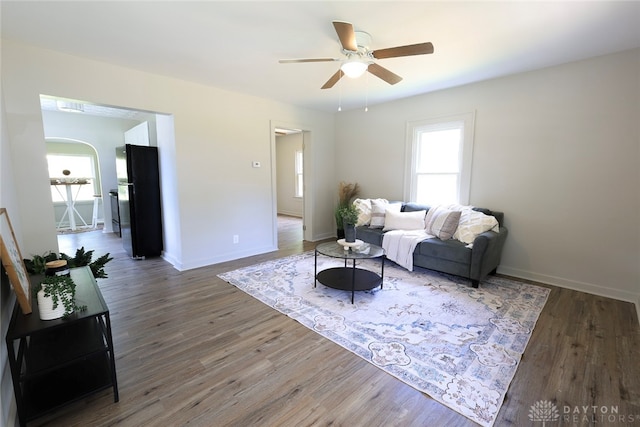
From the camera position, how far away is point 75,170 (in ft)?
24.0

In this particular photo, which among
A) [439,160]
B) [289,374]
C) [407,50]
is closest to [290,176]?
[439,160]

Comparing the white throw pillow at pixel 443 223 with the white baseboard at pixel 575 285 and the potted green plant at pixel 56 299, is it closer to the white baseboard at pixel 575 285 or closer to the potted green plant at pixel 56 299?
the white baseboard at pixel 575 285

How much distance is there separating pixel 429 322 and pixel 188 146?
11.9 feet

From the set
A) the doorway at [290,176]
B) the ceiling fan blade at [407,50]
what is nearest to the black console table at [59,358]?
the ceiling fan blade at [407,50]

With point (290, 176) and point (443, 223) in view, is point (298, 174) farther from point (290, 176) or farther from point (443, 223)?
point (443, 223)

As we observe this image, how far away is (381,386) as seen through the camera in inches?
70.2

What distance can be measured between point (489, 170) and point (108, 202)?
25.2ft

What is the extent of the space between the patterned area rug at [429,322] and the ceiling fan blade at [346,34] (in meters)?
2.33

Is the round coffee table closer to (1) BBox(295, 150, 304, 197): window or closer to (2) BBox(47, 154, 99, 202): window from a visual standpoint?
(1) BBox(295, 150, 304, 197): window

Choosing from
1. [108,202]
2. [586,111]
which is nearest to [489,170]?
[586,111]

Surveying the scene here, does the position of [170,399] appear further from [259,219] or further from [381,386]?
[259,219]

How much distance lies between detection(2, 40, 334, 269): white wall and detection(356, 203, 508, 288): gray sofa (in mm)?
2552

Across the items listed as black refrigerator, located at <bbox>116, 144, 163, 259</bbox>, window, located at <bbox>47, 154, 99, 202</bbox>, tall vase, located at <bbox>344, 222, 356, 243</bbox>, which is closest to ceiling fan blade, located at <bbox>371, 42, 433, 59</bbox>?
tall vase, located at <bbox>344, 222, 356, 243</bbox>

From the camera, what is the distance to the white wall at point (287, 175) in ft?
28.6
